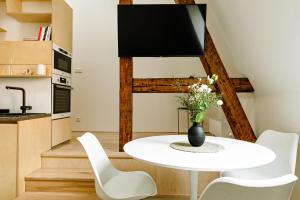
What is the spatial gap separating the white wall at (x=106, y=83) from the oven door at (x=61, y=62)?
4.38ft

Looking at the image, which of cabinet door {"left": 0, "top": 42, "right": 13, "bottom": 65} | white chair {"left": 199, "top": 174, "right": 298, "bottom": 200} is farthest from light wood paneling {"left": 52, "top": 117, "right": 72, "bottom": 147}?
white chair {"left": 199, "top": 174, "right": 298, "bottom": 200}

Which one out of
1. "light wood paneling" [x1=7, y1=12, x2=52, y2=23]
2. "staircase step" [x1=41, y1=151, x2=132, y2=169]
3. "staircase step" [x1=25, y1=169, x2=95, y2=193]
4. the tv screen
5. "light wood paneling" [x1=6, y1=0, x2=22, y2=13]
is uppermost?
"light wood paneling" [x1=6, y1=0, x2=22, y2=13]

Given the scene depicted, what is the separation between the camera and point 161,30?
293 centimetres

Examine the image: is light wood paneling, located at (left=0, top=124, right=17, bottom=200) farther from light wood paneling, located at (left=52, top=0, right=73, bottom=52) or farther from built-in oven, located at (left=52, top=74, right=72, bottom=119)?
light wood paneling, located at (left=52, top=0, right=73, bottom=52)

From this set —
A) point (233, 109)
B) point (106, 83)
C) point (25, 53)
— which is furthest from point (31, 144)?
point (106, 83)

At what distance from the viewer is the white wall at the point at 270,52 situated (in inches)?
74.6

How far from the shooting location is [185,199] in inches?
106

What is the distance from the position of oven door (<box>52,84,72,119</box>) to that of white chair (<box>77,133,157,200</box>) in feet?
4.83

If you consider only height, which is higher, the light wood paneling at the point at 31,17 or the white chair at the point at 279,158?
the light wood paneling at the point at 31,17

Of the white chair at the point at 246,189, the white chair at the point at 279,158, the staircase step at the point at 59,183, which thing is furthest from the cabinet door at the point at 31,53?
the white chair at the point at 246,189

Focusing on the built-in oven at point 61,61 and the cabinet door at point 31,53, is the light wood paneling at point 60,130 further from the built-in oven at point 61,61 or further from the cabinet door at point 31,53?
the cabinet door at point 31,53

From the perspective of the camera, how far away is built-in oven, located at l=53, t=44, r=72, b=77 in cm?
319

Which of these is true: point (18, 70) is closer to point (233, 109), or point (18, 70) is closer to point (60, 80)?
point (60, 80)

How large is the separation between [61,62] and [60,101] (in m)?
0.54
